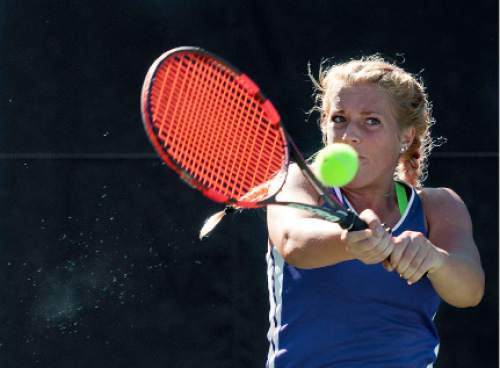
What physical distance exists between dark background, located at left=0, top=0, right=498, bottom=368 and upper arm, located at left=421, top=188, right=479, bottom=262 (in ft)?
2.91

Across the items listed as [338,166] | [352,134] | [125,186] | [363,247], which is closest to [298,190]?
[352,134]

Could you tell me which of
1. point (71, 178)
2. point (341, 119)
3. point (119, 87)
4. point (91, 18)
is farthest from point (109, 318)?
point (341, 119)

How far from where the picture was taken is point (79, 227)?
324 cm

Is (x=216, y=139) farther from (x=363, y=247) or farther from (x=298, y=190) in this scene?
(x=363, y=247)

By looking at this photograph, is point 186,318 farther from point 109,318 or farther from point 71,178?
point 71,178

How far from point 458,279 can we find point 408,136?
0.43 m

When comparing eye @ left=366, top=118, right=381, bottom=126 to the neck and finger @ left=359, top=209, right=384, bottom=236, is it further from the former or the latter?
finger @ left=359, top=209, right=384, bottom=236

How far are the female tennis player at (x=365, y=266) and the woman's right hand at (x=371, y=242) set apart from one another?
0.13m

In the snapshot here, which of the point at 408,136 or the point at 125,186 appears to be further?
the point at 125,186

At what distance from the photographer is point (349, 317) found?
7.42 feet

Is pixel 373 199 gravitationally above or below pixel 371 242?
below

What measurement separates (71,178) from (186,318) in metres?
0.56

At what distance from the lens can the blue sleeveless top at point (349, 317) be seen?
7.40ft

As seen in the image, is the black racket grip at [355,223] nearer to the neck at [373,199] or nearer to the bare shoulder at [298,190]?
the bare shoulder at [298,190]
